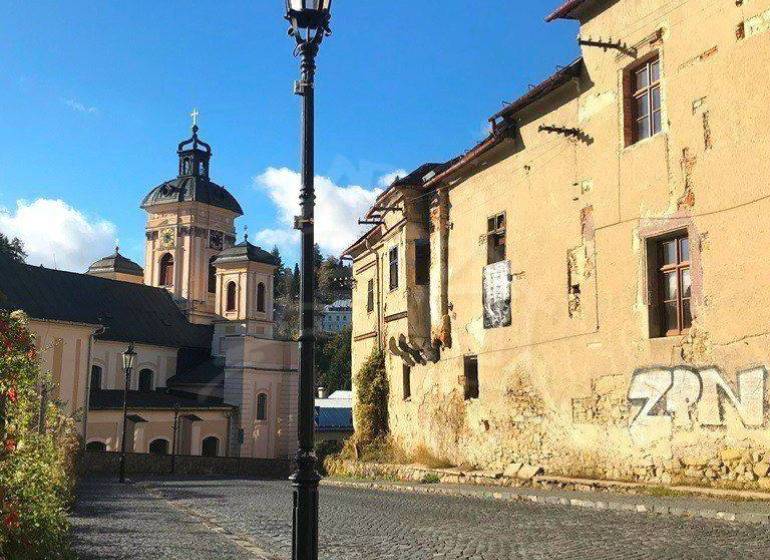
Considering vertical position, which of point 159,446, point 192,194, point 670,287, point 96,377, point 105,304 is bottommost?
point 159,446

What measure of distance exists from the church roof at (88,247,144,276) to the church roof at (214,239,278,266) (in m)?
12.2

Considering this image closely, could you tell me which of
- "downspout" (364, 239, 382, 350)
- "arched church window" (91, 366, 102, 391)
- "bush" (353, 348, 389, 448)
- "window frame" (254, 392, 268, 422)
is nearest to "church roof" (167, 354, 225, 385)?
"window frame" (254, 392, 268, 422)

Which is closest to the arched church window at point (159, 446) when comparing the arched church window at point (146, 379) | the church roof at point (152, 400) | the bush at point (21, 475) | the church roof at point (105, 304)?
the church roof at point (152, 400)

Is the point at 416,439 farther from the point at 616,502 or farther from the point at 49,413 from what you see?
the point at 49,413

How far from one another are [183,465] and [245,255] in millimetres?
25078

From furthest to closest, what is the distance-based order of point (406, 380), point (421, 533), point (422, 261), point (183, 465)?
1. point (183, 465)
2. point (406, 380)
3. point (422, 261)
4. point (421, 533)

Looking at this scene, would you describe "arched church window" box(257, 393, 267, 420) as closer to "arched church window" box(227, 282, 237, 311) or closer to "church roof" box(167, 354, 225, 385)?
"church roof" box(167, 354, 225, 385)

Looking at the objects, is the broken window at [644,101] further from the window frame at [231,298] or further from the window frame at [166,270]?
the window frame at [166,270]

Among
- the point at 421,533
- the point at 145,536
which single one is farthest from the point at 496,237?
the point at 145,536

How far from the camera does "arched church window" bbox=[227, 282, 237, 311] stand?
64000 millimetres

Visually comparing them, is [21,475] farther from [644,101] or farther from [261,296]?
[261,296]

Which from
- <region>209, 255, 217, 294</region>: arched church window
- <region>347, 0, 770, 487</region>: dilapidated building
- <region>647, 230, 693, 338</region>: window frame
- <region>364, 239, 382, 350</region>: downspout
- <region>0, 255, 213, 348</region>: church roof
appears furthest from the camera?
<region>209, 255, 217, 294</region>: arched church window

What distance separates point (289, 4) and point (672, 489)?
408 inches

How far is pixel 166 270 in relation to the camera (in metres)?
68.9
